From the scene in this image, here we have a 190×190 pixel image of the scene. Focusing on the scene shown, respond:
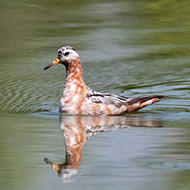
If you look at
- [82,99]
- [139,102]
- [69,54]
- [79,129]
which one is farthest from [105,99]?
[79,129]

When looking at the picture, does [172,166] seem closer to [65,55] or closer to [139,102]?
[139,102]

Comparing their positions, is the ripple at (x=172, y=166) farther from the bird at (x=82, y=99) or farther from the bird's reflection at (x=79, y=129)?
the bird at (x=82, y=99)

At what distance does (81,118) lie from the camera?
1043cm

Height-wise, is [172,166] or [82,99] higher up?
[172,166]

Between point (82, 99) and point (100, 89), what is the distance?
2.20m

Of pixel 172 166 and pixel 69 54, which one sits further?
pixel 69 54

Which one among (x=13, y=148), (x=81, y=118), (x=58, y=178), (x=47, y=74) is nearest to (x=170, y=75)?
(x=47, y=74)

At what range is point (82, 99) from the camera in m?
10.8

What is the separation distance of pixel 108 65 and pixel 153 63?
0.96m

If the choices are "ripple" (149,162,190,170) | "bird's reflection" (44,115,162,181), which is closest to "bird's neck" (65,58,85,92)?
"bird's reflection" (44,115,162,181)

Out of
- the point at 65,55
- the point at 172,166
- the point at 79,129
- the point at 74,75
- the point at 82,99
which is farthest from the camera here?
the point at 74,75

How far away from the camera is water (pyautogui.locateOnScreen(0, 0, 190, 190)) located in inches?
280

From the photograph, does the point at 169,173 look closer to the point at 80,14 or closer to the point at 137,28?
the point at 137,28

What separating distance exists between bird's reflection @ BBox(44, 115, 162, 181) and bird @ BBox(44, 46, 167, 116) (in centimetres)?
19
